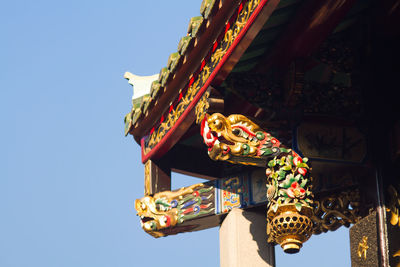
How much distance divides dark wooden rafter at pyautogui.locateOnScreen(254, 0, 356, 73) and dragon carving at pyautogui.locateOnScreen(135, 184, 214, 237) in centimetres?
152

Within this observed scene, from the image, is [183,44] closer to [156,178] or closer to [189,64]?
[189,64]

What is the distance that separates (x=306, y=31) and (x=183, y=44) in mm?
1128

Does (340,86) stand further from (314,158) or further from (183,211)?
(183,211)

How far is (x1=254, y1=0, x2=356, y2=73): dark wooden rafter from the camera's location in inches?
272

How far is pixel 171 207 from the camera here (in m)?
8.89

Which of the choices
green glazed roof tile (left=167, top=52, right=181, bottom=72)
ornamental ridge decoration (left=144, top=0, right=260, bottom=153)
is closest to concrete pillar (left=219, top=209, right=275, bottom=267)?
ornamental ridge decoration (left=144, top=0, right=260, bottom=153)

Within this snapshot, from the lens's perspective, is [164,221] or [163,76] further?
[164,221]

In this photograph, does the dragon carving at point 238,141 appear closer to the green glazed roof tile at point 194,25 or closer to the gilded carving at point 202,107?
the gilded carving at point 202,107

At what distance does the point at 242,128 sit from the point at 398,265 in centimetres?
139

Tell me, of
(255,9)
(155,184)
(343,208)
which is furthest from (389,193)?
(155,184)

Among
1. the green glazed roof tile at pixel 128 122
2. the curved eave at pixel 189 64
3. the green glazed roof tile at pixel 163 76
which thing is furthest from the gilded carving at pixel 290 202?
the green glazed roof tile at pixel 128 122

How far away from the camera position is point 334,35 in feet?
25.1

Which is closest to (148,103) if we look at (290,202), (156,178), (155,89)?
(155,89)

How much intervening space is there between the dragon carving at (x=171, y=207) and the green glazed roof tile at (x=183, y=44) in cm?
133
